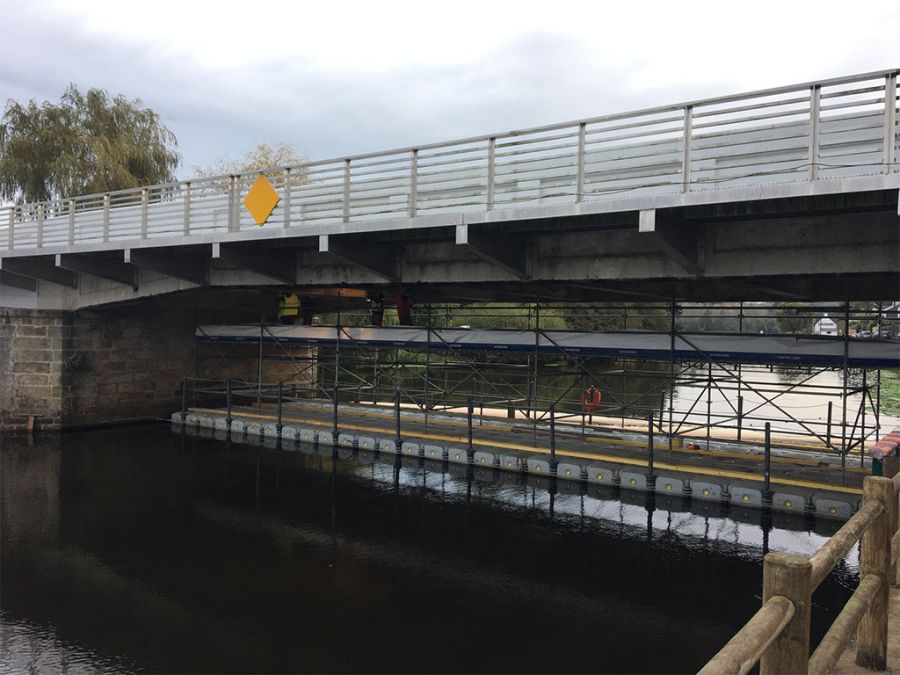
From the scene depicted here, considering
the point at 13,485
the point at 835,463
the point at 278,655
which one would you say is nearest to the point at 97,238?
the point at 13,485

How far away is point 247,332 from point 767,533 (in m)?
16.2

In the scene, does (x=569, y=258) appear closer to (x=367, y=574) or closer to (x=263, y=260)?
(x=367, y=574)

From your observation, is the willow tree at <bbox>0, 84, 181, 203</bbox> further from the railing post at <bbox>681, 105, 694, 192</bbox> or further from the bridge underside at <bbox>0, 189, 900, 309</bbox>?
the railing post at <bbox>681, 105, 694, 192</bbox>

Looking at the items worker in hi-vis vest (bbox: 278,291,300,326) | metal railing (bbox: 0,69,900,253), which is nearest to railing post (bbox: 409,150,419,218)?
metal railing (bbox: 0,69,900,253)

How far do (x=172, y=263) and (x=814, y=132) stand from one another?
15733 mm

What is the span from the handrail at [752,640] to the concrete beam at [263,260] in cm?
1514

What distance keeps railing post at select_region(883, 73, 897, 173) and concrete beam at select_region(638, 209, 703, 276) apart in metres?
3.02

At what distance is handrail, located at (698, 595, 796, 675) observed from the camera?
2.21 m

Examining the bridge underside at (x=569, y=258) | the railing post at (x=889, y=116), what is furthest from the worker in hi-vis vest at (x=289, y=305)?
the railing post at (x=889, y=116)

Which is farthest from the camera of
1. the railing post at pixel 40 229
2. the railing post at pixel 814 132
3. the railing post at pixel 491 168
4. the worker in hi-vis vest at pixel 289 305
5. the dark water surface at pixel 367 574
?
the worker in hi-vis vest at pixel 289 305

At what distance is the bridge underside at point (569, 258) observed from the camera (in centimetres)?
1017

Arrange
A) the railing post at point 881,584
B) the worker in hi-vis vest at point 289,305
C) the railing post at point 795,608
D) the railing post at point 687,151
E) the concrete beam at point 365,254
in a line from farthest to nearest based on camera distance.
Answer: the worker in hi-vis vest at point 289,305 < the concrete beam at point 365,254 < the railing post at point 687,151 < the railing post at point 881,584 < the railing post at point 795,608

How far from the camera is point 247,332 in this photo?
71.1 ft

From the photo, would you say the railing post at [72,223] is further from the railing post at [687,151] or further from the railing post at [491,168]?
the railing post at [687,151]
